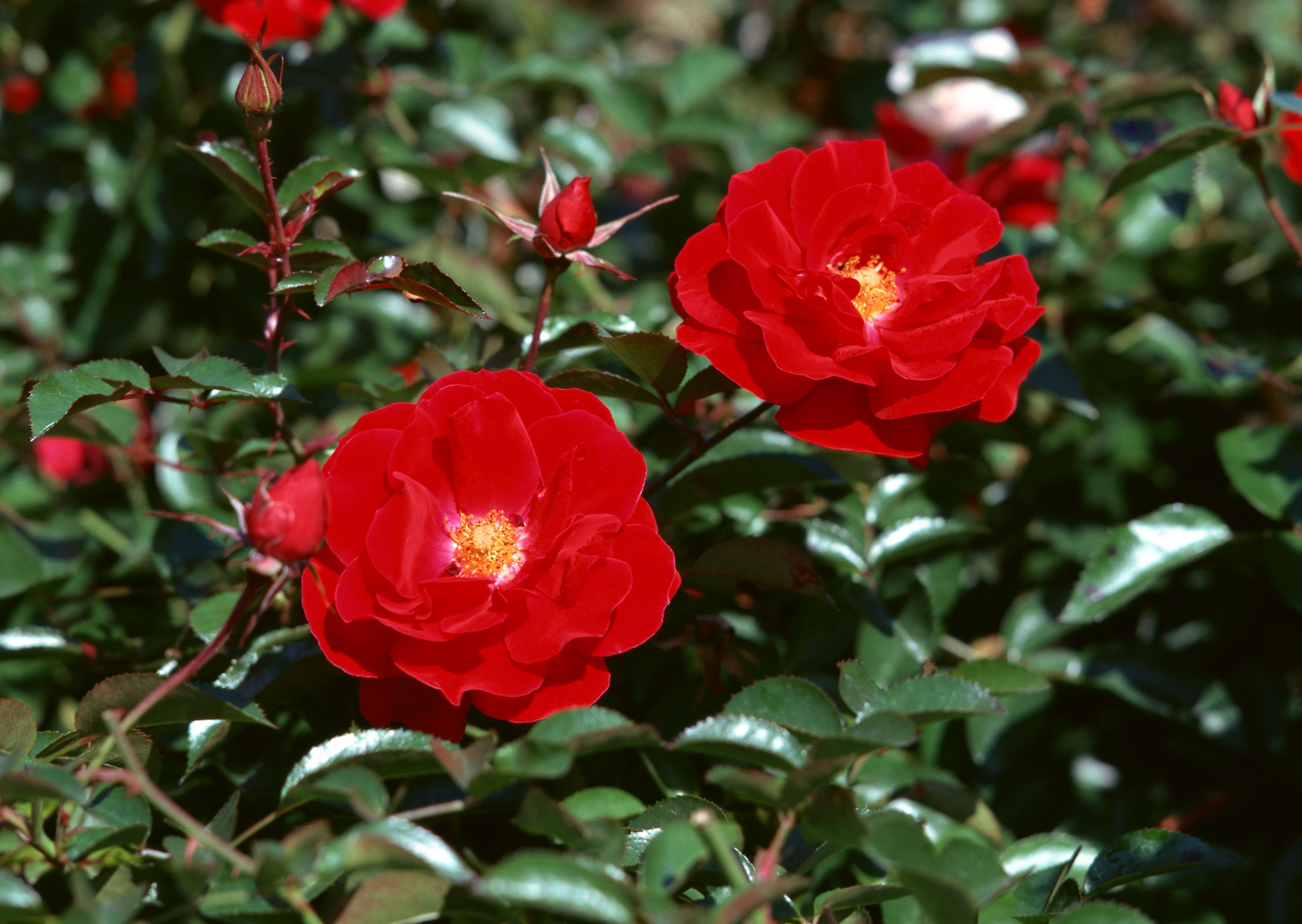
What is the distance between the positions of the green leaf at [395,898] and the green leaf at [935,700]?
32cm

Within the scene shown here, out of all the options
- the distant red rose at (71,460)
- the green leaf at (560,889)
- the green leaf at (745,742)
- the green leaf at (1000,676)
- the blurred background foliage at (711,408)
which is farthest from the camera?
the distant red rose at (71,460)

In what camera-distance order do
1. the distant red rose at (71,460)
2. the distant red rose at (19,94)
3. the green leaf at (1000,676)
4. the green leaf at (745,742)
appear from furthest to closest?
the distant red rose at (19,94), the distant red rose at (71,460), the green leaf at (1000,676), the green leaf at (745,742)

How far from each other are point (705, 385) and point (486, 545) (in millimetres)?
231

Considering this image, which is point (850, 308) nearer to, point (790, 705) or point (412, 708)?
point (790, 705)

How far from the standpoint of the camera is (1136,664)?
118 centimetres

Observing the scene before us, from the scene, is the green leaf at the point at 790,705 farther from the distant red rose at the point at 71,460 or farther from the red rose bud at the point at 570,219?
the distant red rose at the point at 71,460

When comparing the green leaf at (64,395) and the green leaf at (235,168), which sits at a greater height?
the green leaf at (235,168)

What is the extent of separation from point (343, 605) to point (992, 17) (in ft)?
6.09

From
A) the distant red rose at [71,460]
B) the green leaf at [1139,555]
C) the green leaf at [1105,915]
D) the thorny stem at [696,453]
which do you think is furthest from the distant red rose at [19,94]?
the green leaf at [1105,915]

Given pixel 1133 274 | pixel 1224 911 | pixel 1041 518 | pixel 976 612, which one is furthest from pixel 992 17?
pixel 1224 911

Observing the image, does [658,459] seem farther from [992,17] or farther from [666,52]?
[666,52]

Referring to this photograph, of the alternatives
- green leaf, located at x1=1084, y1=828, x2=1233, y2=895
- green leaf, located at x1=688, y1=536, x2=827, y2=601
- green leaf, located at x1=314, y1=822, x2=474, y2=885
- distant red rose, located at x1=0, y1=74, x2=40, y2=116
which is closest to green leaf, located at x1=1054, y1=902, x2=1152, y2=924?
green leaf, located at x1=1084, y1=828, x2=1233, y2=895

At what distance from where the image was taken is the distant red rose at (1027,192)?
160 centimetres

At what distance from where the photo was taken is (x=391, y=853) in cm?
57
